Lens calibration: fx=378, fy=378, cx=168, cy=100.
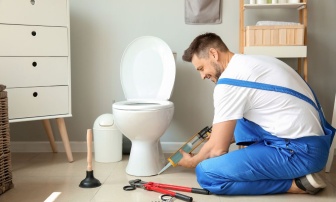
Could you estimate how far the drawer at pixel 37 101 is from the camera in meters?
2.38

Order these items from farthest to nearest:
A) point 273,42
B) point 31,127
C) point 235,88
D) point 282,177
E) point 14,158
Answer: point 31,127 → point 14,158 → point 273,42 → point 282,177 → point 235,88

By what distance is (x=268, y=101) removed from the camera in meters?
1.80

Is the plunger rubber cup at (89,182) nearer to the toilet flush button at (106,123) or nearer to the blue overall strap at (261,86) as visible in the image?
the toilet flush button at (106,123)

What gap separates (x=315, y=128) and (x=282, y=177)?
293 millimetres

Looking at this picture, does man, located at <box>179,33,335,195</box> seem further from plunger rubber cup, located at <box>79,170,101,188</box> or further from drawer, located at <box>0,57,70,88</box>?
drawer, located at <box>0,57,70,88</box>

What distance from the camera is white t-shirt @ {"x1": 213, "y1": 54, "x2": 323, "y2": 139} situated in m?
1.77

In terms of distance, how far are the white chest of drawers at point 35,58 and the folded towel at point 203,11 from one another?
0.91 m

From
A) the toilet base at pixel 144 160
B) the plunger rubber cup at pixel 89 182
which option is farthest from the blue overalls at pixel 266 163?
the plunger rubber cup at pixel 89 182

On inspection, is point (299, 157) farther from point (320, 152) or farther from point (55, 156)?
point (55, 156)

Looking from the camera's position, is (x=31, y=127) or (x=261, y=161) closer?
(x=261, y=161)

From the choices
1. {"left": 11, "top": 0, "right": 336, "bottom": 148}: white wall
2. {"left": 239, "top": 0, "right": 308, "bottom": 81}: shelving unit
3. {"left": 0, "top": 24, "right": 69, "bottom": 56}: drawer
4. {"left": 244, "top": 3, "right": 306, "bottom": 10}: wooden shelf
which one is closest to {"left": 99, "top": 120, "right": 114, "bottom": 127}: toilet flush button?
{"left": 11, "top": 0, "right": 336, "bottom": 148}: white wall

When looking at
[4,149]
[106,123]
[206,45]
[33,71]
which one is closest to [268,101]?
[206,45]

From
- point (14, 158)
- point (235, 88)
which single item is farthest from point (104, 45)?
point (235, 88)

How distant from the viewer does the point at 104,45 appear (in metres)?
2.95
